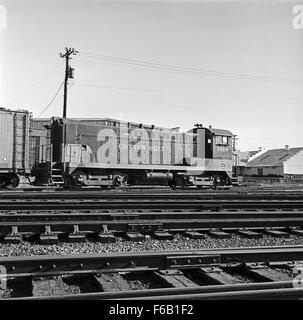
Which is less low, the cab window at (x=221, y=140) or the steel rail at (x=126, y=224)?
the cab window at (x=221, y=140)

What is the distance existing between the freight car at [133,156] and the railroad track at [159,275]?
1278 cm

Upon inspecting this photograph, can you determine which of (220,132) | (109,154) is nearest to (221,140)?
(220,132)

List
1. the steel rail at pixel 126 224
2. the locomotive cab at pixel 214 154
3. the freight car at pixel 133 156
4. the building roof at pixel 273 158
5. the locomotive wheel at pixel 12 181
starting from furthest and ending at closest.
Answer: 1. the building roof at pixel 273 158
2. the locomotive cab at pixel 214 154
3. the freight car at pixel 133 156
4. the locomotive wheel at pixel 12 181
5. the steel rail at pixel 126 224

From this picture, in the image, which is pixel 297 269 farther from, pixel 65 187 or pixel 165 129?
pixel 165 129

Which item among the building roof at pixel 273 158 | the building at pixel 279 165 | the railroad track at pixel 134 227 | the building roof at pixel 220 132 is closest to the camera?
the railroad track at pixel 134 227

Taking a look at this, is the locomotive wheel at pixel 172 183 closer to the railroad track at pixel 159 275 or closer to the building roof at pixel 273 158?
the railroad track at pixel 159 275

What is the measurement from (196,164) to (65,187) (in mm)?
6871

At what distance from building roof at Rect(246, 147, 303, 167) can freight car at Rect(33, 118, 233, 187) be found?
35607 mm

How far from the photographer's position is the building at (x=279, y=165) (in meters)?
52.1

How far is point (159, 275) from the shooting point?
377 cm

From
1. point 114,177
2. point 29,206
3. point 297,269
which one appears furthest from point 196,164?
point 297,269

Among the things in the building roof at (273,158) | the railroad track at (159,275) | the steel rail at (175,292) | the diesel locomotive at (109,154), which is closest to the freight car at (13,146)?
the diesel locomotive at (109,154)

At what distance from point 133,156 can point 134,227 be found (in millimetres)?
12267

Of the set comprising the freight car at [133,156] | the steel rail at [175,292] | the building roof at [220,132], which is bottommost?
the steel rail at [175,292]
